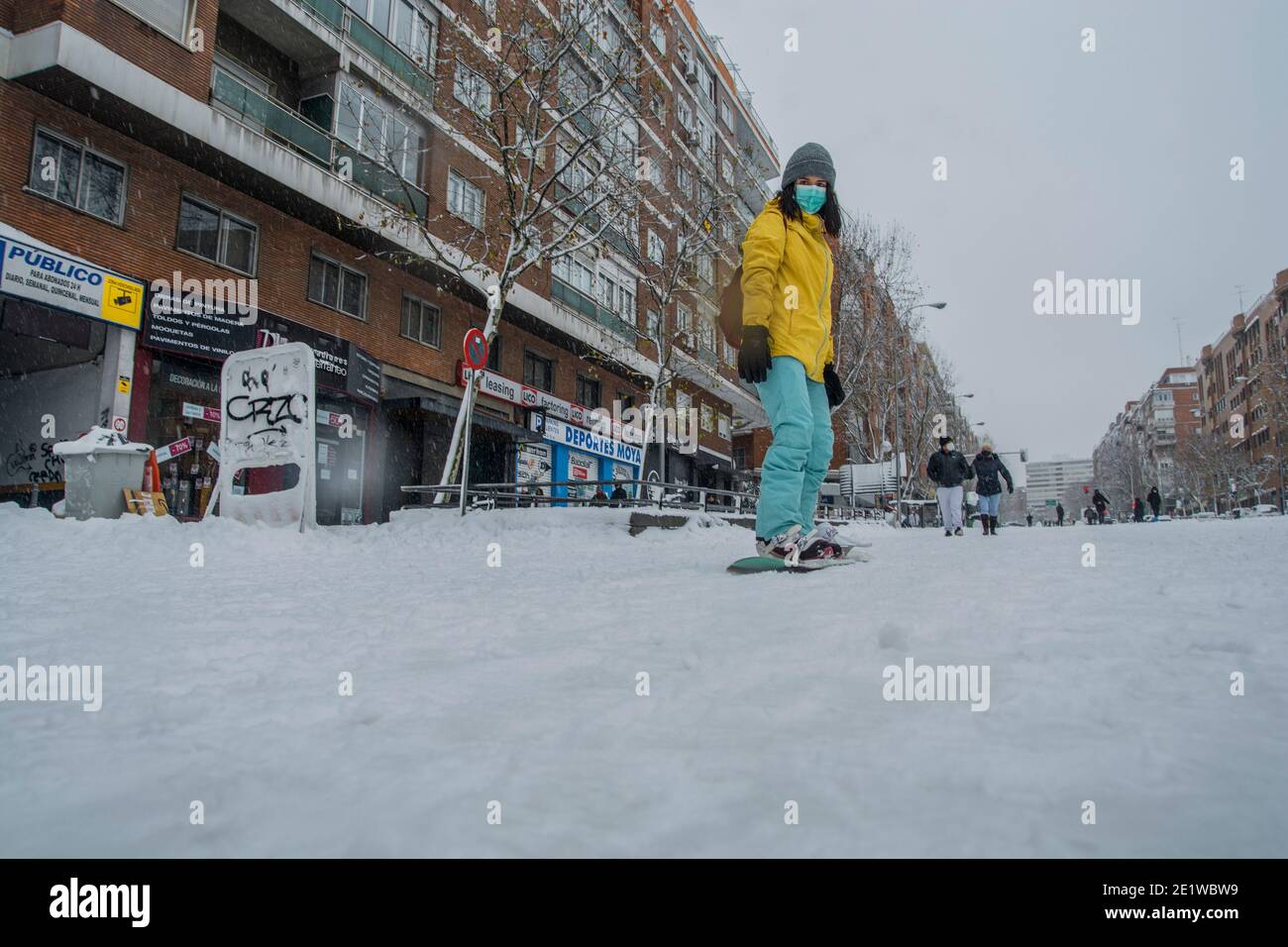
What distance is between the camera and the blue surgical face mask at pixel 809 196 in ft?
14.4

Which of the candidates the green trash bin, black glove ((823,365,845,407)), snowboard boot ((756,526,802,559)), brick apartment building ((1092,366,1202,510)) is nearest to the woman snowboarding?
snowboard boot ((756,526,802,559))

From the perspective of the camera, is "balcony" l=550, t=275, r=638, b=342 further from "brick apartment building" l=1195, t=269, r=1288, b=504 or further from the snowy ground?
"brick apartment building" l=1195, t=269, r=1288, b=504

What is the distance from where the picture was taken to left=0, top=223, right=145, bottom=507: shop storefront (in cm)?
1023

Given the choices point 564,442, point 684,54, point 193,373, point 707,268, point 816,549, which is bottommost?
point 816,549

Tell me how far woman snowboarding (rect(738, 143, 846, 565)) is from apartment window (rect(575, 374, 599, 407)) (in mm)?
19033

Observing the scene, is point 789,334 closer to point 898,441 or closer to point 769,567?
point 769,567

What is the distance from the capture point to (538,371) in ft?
70.3

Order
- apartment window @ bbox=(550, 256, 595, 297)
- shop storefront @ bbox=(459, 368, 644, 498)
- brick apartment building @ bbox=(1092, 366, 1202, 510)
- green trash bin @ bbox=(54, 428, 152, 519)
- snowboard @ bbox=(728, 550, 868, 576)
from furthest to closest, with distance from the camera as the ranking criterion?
brick apartment building @ bbox=(1092, 366, 1202, 510), apartment window @ bbox=(550, 256, 595, 297), shop storefront @ bbox=(459, 368, 644, 498), green trash bin @ bbox=(54, 428, 152, 519), snowboard @ bbox=(728, 550, 868, 576)

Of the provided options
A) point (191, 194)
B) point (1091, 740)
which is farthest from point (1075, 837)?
point (191, 194)

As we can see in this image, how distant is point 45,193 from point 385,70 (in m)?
7.52

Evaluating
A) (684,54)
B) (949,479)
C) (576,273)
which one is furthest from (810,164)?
(684,54)

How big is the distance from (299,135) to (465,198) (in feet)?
16.4

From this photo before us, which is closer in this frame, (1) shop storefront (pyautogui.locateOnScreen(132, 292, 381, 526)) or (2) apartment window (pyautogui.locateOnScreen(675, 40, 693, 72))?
(1) shop storefront (pyautogui.locateOnScreen(132, 292, 381, 526))
